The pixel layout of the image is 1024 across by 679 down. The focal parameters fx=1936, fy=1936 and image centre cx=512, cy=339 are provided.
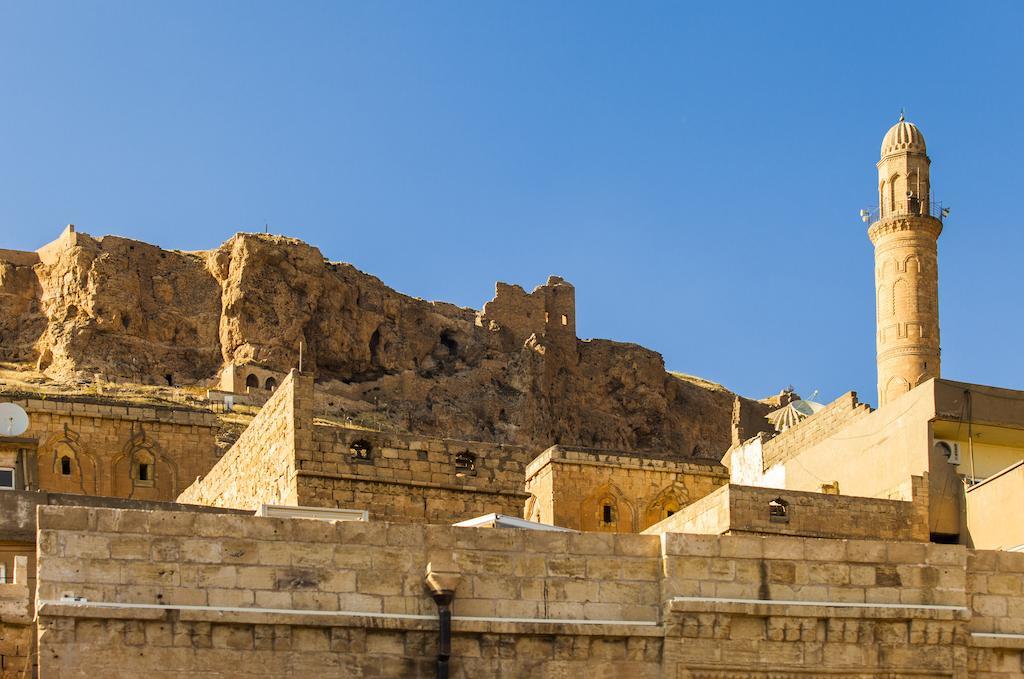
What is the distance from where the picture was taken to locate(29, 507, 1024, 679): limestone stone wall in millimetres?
12375

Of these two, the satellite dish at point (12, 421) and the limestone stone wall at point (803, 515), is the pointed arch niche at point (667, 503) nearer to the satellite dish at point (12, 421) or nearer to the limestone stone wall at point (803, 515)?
the limestone stone wall at point (803, 515)

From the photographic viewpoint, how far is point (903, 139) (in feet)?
151

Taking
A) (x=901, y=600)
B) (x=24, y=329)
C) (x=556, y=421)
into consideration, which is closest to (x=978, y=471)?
(x=901, y=600)

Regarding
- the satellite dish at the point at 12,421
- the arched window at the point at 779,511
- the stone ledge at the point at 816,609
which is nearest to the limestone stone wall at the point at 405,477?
the satellite dish at the point at 12,421

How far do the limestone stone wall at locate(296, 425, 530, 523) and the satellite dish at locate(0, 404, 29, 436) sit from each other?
134 inches

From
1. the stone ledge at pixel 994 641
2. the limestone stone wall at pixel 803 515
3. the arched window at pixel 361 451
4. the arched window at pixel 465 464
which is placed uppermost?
the arched window at pixel 361 451

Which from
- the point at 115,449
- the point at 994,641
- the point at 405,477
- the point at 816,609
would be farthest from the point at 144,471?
the point at 994,641

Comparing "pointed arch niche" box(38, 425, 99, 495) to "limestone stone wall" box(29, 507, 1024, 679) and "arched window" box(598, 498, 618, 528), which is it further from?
"limestone stone wall" box(29, 507, 1024, 679)

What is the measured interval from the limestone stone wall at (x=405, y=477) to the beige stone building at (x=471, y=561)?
0.03 m

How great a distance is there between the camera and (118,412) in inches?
1288

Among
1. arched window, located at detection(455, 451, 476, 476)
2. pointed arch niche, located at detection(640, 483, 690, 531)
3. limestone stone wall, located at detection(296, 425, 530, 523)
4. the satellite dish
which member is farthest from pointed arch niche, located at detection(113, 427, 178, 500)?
arched window, located at detection(455, 451, 476, 476)

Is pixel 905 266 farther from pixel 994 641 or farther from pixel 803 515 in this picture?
pixel 994 641

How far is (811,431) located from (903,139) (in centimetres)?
1415

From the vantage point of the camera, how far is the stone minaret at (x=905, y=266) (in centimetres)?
4316
